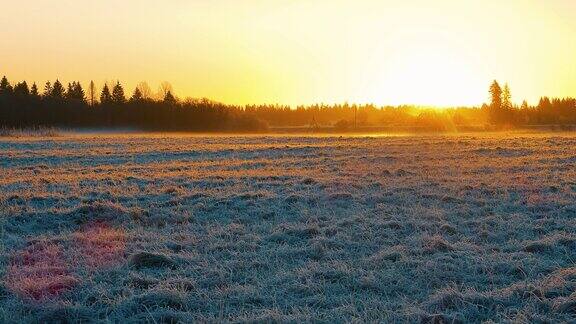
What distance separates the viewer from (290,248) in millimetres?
8820

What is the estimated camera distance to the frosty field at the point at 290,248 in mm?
6191

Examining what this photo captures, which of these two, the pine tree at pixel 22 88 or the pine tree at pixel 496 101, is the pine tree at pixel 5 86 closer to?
the pine tree at pixel 22 88

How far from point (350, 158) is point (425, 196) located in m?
11.6

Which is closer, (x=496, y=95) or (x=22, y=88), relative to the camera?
(x=22, y=88)

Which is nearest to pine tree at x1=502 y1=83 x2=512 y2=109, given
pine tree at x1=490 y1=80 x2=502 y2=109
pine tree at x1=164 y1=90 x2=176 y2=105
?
pine tree at x1=490 y1=80 x2=502 y2=109

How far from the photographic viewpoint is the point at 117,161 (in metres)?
24.3

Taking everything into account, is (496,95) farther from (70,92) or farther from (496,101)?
(70,92)

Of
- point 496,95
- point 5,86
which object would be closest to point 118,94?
point 5,86

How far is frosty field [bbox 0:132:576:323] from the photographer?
6.19 m

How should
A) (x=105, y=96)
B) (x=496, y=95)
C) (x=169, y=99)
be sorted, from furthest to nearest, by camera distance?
(x=496, y=95)
(x=105, y=96)
(x=169, y=99)

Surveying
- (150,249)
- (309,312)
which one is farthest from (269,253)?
(309,312)

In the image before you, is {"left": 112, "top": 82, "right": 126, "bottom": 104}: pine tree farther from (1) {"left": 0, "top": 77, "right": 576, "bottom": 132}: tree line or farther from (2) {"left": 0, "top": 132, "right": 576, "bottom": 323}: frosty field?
(2) {"left": 0, "top": 132, "right": 576, "bottom": 323}: frosty field


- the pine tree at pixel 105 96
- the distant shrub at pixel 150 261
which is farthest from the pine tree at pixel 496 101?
the distant shrub at pixel 150 261

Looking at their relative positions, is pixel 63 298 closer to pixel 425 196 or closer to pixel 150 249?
pixel 150 249
